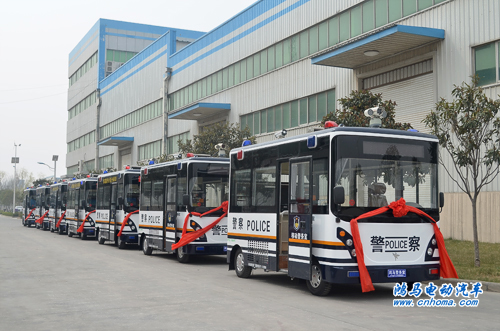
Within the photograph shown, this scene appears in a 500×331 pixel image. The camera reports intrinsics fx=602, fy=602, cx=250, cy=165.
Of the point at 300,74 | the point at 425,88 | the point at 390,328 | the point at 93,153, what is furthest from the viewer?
the point at 93,153

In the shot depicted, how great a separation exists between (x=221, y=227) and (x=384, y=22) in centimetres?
1336

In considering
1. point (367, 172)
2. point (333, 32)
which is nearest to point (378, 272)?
point (367, 172)

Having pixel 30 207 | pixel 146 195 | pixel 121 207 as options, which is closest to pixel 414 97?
pixel 146 195

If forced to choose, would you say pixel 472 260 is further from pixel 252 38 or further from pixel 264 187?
pixel 252 38

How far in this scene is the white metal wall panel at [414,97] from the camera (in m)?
23.0

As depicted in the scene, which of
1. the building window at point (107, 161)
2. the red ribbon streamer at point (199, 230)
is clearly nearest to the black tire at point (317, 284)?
the red ribbon streamer at point (199, 230)

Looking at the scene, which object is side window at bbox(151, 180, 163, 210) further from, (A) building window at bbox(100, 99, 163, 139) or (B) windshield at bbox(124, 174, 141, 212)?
(A) building window at bbox(100, 99, 163, 139)

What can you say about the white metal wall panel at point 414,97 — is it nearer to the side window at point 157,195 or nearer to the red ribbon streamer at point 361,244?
the side window at point 157,195

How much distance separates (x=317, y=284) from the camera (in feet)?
35.0

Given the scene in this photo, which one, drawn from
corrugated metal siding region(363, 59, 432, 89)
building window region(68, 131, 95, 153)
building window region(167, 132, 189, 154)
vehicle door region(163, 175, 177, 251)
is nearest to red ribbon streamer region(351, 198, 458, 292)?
vehicle door region(163, 175, 177, 251)

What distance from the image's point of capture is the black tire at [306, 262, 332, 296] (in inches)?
413

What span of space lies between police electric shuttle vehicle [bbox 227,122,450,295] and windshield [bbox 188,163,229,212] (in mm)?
5354

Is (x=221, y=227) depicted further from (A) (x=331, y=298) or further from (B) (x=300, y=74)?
(B) (x=300, y=74)

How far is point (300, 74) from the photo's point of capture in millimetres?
31844
